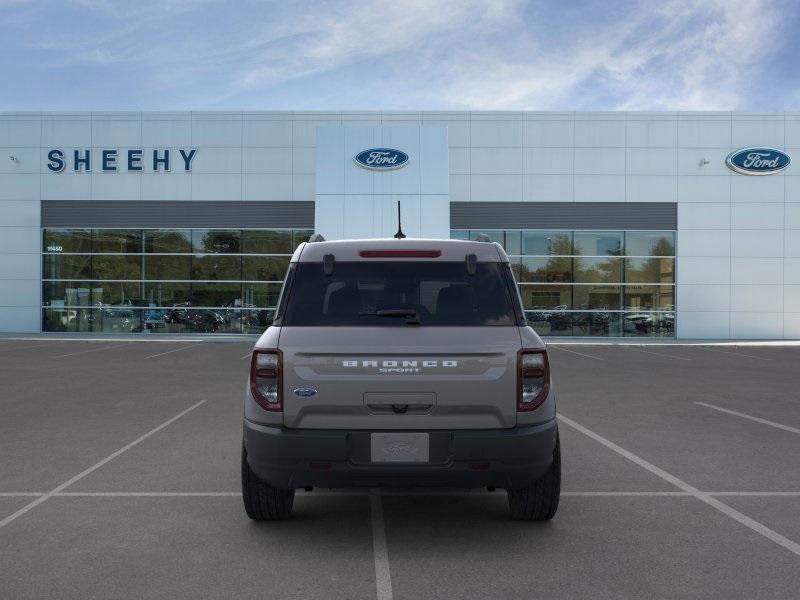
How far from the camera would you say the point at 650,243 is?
28.1 metres

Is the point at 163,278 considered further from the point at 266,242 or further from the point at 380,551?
the point at 380,551

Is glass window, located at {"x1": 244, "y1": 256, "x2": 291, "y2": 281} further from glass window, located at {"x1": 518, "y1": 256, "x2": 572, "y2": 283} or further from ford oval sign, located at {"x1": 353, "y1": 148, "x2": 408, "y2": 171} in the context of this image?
glass window, located at {"x1": 518, "y1": 256, "x2": 572, "y2": 283}

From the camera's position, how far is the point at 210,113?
92.5ft

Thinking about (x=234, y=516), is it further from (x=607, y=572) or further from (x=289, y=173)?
(x=289, y=173)

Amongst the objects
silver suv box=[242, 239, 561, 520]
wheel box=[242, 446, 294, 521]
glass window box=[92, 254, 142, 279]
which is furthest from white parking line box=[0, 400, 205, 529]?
glass window box=[92, 254, 142, 279]

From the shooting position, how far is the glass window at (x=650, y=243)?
1105 inches

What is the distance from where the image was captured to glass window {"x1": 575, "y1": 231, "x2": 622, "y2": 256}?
28.1m

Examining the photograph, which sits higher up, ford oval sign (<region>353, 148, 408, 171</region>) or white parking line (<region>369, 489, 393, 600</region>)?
ford oval sign (<region>353, 148, 408, 171</region>)

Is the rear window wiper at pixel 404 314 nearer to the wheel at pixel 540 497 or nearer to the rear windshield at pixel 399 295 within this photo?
the rear windshield at pixel 399 295

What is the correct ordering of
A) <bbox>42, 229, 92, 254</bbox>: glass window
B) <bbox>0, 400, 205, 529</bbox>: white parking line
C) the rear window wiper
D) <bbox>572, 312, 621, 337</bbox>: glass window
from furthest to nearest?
<bbox>42, 229, 92, 254</bbox>: glass window
<bbox>572, 312, 621, 337</bbox>: glass window
<bbox>0, 400, 205, 529</bbox>: white parking line
the rear window wiper

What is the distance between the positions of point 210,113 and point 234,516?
2590 cm

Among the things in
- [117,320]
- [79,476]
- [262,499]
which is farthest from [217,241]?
[262,499]

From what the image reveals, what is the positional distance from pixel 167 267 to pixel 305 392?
26265 millimetres

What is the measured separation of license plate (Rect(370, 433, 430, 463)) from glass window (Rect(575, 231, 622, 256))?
83.1 feet
